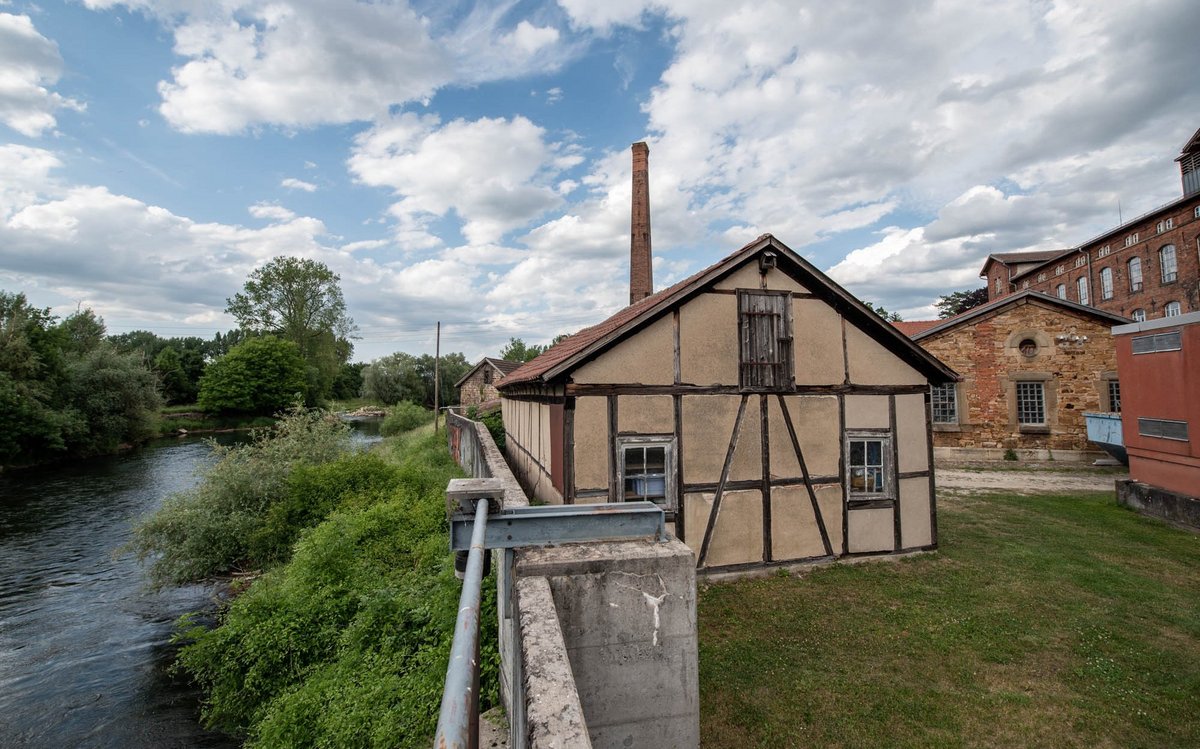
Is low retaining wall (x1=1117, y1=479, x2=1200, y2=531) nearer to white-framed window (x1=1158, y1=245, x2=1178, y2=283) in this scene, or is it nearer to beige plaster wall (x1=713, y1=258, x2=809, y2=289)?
beige plaster wall (x1=713, y1=258, x2=809, y2=289)

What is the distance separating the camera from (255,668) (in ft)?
22.1

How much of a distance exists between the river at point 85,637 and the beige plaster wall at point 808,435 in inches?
356

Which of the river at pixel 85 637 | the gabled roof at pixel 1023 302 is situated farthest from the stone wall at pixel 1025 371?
the river at pixel 85 637

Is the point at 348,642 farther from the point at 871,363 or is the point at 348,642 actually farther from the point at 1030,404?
the point at 1030,404

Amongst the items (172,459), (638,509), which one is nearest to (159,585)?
(638,509)

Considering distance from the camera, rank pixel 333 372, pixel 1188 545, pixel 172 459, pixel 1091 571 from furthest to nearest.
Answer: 1. pixel 333 372
2. pixel 172 459
3. pixel 1188 545
4. pixel 1091 571

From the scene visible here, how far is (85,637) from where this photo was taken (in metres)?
10.4

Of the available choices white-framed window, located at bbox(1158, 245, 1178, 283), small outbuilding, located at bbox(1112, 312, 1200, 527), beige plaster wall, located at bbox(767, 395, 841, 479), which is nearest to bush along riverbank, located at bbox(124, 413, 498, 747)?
beige plaster wall, located at bbox(767, 395, 841, 479)

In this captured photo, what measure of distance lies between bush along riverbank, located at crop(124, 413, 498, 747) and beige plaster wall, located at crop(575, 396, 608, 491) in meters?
2.20

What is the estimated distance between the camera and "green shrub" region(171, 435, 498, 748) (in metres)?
5.05

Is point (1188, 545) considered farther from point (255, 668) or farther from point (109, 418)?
point (109, 418)

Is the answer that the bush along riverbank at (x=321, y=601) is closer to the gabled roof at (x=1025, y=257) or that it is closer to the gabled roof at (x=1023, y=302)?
the gabled roof at (x=1023, y=302)

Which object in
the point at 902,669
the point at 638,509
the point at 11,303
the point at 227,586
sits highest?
the point at 11,303

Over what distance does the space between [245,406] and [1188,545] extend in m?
58.2
